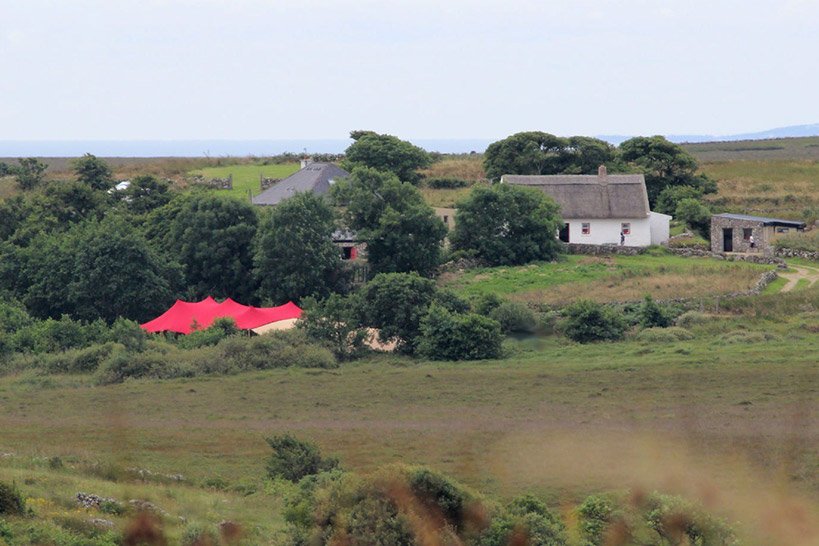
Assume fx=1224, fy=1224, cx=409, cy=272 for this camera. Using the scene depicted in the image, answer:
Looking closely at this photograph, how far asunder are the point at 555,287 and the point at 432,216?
17.8 ft

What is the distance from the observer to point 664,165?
196 feet

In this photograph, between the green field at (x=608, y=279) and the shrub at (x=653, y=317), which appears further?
the green field at (x=608, y=279)

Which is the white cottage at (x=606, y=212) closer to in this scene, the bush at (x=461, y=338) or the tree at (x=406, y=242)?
the tree at (x=406, y=242)

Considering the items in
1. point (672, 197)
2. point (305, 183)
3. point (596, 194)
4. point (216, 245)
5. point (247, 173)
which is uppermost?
point (247, 173)

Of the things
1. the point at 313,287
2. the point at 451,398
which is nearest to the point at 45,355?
the point at 313,287

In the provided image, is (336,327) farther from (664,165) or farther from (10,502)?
(664,165)

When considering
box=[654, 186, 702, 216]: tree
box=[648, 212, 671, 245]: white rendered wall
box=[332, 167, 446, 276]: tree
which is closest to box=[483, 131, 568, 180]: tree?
box=[654, 186, 702, 216]: tree

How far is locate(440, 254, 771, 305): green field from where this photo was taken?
3762 centimetres

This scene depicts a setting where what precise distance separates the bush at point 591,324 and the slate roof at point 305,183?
1731cm

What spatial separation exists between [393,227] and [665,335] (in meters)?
12.2

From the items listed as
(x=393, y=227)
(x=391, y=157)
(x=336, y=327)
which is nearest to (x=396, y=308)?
(x=336, y=327)

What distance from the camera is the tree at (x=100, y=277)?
130 ft

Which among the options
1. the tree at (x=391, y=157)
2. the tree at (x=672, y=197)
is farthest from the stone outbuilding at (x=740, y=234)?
the tree at (x=391, y=157)

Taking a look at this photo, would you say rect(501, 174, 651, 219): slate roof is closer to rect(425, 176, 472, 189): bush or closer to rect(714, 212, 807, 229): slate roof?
rect(714, 212, 807, 229): slate roof
